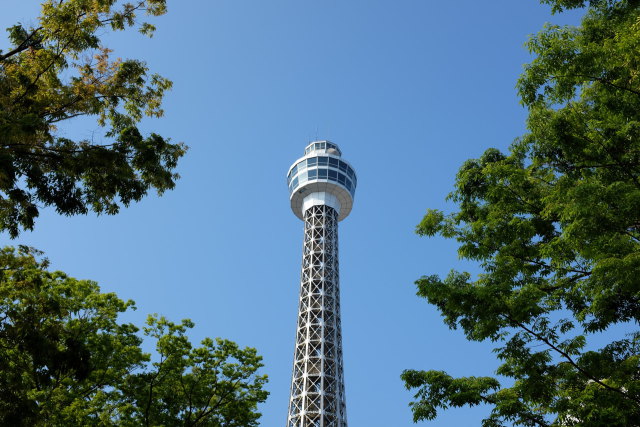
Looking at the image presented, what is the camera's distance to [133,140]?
11531 millimetres

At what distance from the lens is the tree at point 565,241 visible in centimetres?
974

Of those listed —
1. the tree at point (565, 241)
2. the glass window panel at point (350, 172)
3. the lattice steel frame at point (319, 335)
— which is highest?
the glass window panel at point (350, 172)

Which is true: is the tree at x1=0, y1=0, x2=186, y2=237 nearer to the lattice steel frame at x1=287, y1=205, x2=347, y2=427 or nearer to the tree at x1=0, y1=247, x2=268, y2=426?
the tree at x1=0, y1=247, x2=268, y2=426

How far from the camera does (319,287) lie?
7069 centimetres

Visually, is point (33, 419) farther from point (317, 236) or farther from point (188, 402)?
point (317, 236)

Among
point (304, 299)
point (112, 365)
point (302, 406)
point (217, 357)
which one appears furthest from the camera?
point (304, 299)

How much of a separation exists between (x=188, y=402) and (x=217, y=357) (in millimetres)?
1818

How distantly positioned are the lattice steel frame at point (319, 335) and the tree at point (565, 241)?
50.9 metres

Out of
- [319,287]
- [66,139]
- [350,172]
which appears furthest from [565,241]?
[350,172]

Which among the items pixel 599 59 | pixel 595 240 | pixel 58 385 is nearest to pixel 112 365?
pixel 58 385

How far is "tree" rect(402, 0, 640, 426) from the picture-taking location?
9742 millimetres

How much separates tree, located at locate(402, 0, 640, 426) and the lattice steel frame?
5093cm

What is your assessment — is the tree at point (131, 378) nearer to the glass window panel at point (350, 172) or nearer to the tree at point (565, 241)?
the tree at point (565, 241)

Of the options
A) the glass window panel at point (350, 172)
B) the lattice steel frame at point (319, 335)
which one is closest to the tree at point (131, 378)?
the lattice steel frame at point (319, 335)
